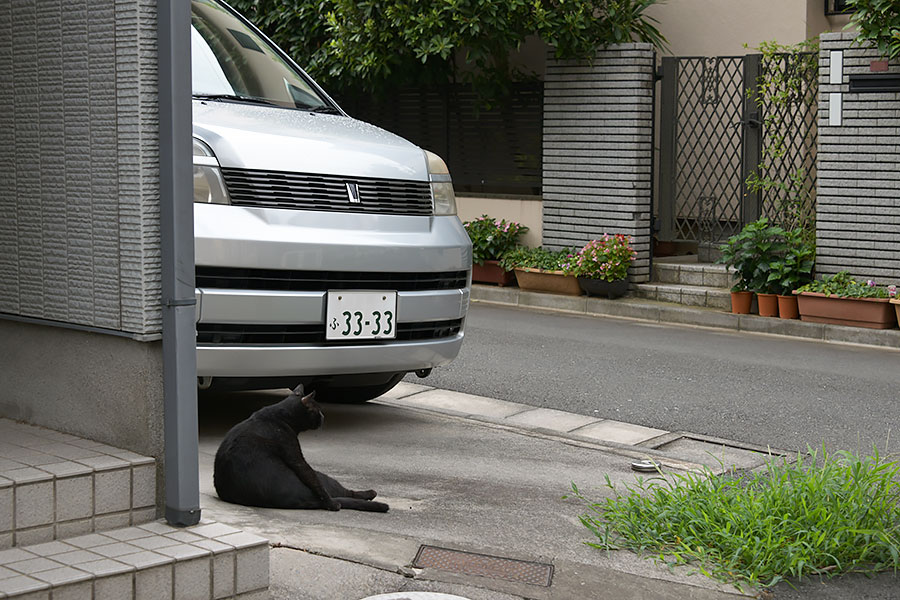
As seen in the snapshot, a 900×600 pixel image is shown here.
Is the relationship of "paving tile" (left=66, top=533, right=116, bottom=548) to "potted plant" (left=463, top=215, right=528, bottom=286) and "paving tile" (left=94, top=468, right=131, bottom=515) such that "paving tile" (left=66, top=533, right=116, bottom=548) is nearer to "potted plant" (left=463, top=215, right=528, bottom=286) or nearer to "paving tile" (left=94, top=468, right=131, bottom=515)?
"paving tile" (left=94, top=468, right=131, bottom=515)

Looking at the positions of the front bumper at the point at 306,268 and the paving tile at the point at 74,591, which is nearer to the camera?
the paving tile at the point at 74,591

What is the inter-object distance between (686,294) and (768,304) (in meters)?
0.96

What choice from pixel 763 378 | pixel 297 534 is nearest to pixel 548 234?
pixel 763 378

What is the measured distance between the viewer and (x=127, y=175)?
3303mm

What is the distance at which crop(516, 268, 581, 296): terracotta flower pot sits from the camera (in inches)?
452

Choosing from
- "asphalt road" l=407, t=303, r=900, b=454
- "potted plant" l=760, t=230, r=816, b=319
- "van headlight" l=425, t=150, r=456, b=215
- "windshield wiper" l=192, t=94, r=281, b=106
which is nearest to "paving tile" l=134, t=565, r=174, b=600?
"van headlight" l=425, t=150, r=456, b=215

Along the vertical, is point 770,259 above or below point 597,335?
above

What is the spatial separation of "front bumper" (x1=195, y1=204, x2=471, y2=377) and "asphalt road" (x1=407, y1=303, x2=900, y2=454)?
1.77m

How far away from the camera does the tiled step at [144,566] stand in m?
2.90

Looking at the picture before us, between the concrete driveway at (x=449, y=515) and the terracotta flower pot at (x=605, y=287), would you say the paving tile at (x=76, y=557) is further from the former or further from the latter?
the terracotta flower pot at (x=605, y=287)

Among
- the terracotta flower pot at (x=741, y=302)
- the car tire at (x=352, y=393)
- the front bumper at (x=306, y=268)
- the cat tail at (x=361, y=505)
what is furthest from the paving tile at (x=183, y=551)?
the terracotta flower pot at (x=741, y=302)

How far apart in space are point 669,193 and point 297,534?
868 cm

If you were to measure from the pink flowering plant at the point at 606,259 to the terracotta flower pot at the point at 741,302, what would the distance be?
1.15 m

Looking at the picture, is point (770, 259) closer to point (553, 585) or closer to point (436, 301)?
point (436, 301)
